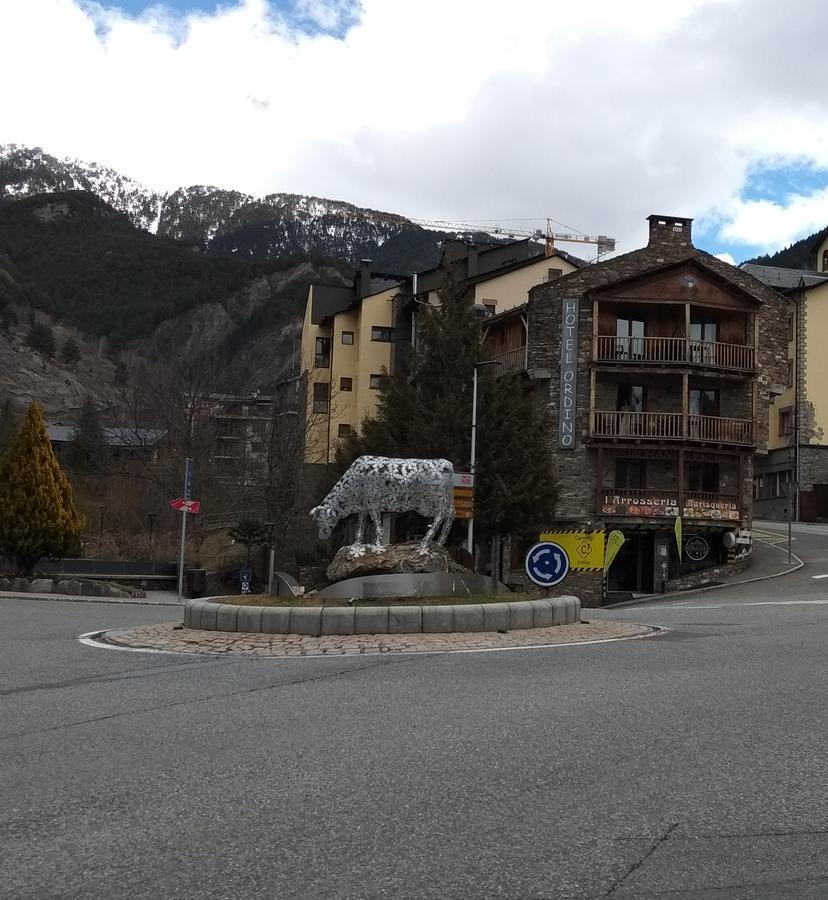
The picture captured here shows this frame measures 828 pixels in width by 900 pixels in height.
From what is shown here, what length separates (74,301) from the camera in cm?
13838

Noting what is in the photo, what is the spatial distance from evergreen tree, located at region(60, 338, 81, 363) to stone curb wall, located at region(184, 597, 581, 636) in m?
105

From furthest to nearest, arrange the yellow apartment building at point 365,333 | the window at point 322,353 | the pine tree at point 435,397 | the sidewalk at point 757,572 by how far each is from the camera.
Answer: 1. the window at point 322,353
2. the yellow apartment building at point 365,333
3. the pine tree at point 435,397
4. the sidewalk at point 757,572

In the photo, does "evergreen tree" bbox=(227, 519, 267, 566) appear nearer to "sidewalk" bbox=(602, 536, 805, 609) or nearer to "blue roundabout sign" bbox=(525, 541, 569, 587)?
"sidewalk" bbox=(602, 536, 805, 609)

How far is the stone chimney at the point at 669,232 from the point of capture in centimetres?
4128

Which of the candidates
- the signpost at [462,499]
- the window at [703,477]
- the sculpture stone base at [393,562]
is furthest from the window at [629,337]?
the sculpture stone base at [393,562]

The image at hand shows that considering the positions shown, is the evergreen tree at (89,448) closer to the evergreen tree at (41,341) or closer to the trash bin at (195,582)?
the trash bin at (195,582)

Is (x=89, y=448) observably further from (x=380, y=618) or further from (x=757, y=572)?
(x=380, y=618)

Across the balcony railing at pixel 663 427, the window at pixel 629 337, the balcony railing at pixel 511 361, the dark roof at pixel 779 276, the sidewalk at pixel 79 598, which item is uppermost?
the dark roof at pixel 779 276

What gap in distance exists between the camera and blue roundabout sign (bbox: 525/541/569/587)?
14.5 m

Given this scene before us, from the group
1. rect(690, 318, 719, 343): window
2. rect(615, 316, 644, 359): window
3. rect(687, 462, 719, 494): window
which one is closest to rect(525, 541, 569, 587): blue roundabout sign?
rect(615, 316, 644, 359): window

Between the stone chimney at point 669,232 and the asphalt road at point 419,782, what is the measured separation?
33744 mm

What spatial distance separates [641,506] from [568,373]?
5.78m

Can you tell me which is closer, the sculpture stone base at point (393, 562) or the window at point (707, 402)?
the sculpture stone base at point (393, 562)

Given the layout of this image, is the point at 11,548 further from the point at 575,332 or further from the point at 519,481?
the point at 575,332
